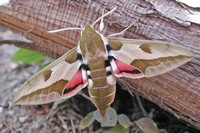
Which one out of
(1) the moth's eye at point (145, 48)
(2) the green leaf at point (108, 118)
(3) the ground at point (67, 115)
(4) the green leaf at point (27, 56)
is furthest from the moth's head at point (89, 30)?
(4) the green leaf at point (27, 56)

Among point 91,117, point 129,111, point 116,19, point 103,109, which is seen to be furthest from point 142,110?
point 116,19

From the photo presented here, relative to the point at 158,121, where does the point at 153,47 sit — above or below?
above

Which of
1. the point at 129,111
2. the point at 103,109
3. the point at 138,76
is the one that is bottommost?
the point at 129,111

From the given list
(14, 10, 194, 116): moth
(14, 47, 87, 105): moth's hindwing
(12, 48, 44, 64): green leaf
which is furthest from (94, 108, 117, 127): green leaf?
(12, 48, 44, 64): green leaf

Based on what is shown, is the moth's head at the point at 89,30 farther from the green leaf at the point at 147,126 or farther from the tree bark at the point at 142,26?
the green leaf at the point at 147,126

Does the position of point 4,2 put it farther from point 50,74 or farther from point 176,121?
point 176,121

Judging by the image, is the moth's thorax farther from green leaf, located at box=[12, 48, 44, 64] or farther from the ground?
green leaf, located at box=[12, 48, 44, 64]

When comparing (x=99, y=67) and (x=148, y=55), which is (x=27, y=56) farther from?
(x=148, y=55)
